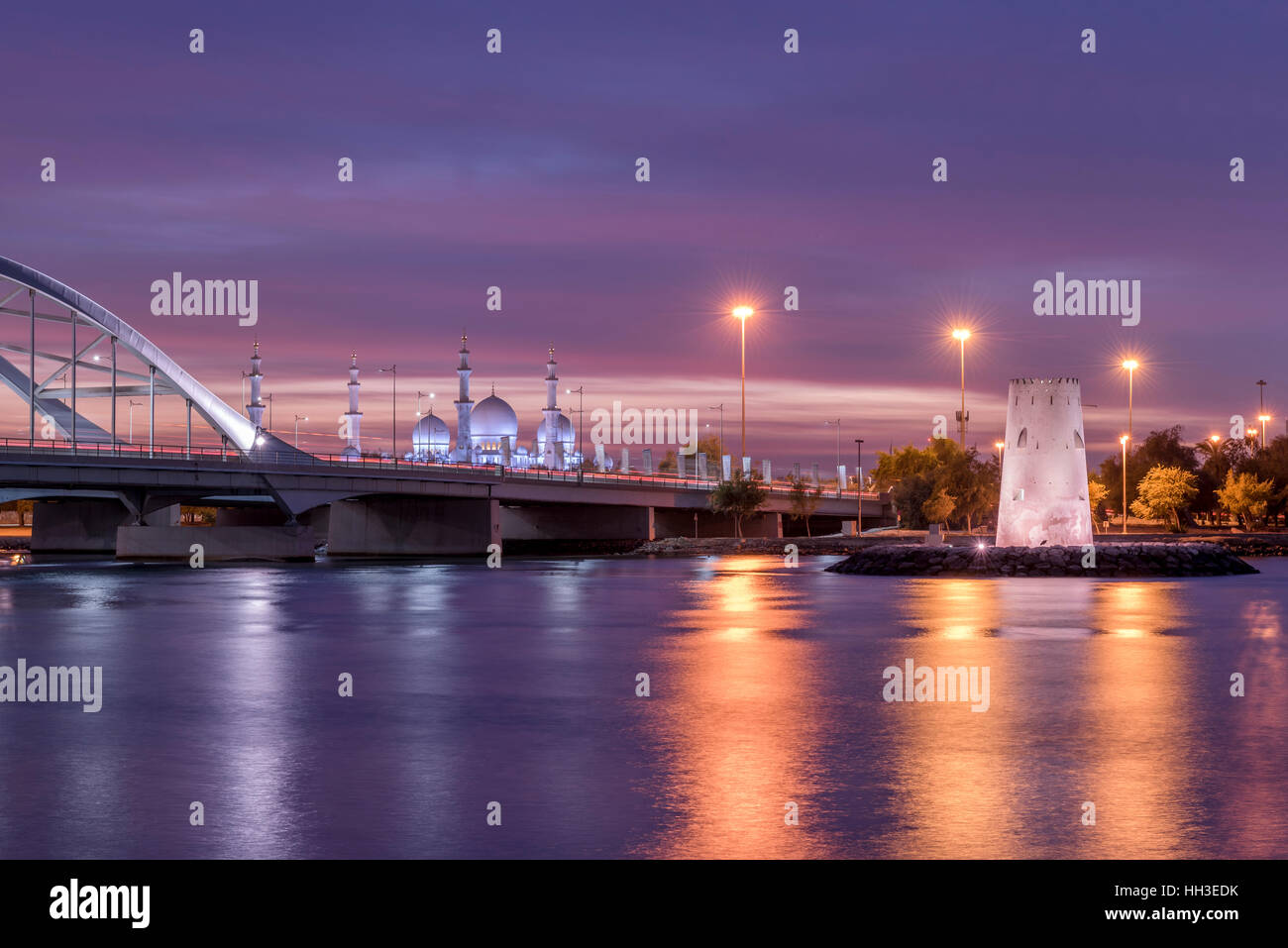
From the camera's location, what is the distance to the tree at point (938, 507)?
310 ft

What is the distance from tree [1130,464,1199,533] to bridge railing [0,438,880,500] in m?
29.5

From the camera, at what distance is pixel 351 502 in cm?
10212

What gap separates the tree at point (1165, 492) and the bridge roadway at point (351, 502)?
93.0ft

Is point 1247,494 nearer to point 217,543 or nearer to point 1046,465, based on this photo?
point 1046,465

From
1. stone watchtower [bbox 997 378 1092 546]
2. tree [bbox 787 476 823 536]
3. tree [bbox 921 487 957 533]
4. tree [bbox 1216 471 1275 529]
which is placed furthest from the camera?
tree [bbox 787 476 823 536]

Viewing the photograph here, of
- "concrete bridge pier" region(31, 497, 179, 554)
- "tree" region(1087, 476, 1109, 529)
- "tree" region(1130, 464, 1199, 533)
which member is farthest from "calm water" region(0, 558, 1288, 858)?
"concrete bridge pier" region(31, 497, 179, 554)

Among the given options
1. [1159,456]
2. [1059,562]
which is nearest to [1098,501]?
[1159,456]

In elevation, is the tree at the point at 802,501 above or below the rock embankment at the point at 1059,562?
above

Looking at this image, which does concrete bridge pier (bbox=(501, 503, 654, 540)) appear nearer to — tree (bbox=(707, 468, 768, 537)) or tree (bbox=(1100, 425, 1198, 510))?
tree (bbox=(707, 468, 768, 537))

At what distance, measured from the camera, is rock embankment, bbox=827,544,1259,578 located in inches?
1871

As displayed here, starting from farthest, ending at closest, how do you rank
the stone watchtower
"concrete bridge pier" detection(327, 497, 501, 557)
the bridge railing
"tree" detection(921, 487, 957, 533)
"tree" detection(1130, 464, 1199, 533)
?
"concrete bridge pier" detection(327, 497, 501, 557) < "tree" detection(1130, 464, 1199, 533) < "tree" detection(921, 487, 957, 533) < the bridge railing < the stone watchtower

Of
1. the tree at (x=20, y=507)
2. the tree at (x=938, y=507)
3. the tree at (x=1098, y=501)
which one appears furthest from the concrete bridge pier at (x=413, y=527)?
the tree at (x=20, y=507)

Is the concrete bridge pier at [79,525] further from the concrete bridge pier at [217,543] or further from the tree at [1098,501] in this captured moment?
the tree at [1098,501]
